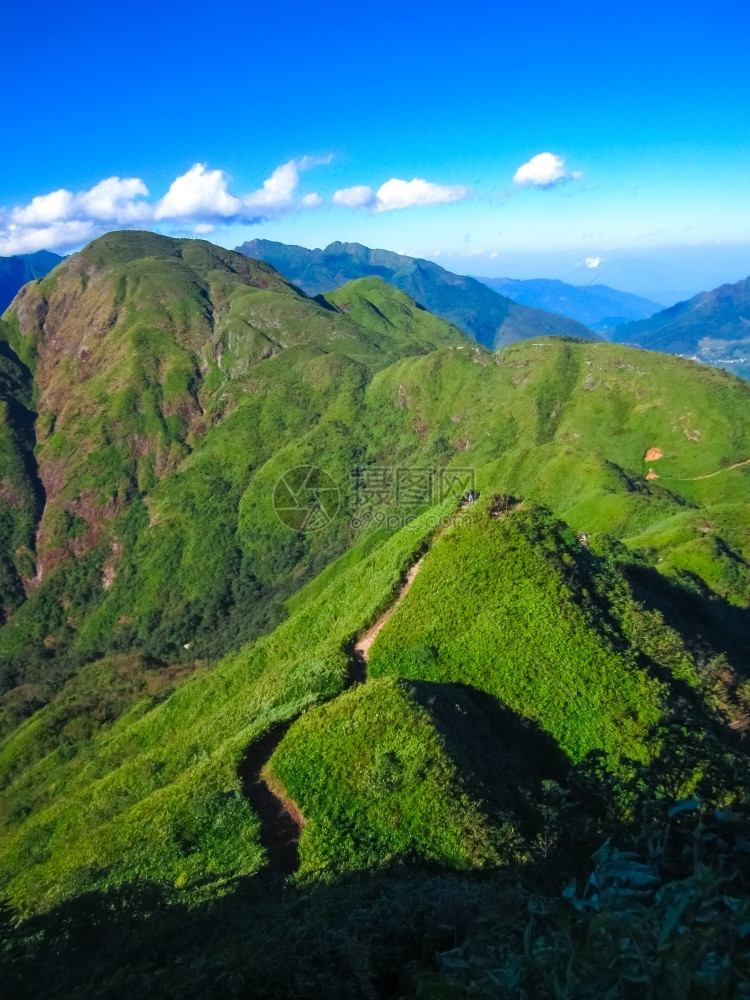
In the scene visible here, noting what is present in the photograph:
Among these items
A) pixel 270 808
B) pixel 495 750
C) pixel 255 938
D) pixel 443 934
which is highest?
pixel 443 934

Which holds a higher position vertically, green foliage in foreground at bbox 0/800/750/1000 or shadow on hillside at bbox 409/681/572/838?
green foliage in foreground at bbox 0/800/750/1000

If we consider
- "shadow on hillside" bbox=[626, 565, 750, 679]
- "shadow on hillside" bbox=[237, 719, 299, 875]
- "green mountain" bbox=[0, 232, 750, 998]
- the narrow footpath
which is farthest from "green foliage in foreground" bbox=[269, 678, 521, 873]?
"shadow on hillside" bbox=[626, 565, 750, 679]

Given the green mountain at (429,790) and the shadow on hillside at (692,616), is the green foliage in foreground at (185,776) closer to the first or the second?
the green mountain at (429,790)

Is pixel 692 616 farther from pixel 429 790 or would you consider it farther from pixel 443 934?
pixel 443 934

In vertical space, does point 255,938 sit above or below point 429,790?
above

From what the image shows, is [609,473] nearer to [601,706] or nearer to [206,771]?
[601,706]

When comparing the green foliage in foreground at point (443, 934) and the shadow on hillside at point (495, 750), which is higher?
the green foliage in foreground at point (443, 934)

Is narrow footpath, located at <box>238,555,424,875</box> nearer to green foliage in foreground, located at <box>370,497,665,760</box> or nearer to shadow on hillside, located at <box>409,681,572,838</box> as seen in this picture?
green foliage in foreground, located at <box>370,497,665,760</box>

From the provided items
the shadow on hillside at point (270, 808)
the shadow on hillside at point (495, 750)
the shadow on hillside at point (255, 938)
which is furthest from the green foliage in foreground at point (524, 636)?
the shadow on hillside at point (255, 938)

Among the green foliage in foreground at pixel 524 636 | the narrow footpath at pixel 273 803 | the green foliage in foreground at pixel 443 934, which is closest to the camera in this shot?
the green foliage in foreground at pixel 443 934

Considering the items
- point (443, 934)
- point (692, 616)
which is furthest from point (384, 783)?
point (692, 616)

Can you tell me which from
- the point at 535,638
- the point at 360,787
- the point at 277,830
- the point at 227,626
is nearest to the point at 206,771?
the point at 277,830
